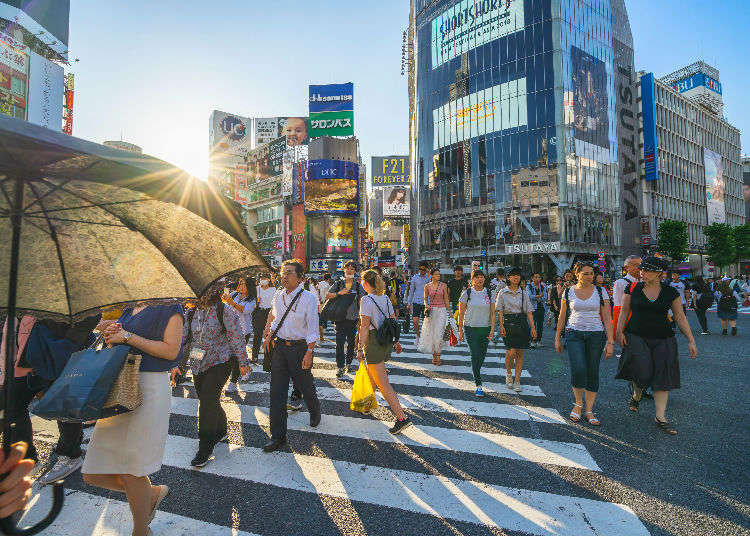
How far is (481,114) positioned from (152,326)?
2104 inches

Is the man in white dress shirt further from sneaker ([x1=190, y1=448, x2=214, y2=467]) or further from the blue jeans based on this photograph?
the blue jeans

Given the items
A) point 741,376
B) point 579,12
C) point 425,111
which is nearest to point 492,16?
point 579,12

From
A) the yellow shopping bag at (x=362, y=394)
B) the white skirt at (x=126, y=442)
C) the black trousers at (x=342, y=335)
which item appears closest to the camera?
the white skirt at (x=126, y=442)

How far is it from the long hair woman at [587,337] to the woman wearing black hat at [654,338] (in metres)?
0.29

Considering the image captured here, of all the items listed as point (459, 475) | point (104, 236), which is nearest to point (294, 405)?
point (459, 475)

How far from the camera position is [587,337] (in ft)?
16.9

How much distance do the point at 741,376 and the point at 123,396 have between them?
374 inches

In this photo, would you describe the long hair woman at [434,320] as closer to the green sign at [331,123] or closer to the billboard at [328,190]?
the green sign at [331,123]

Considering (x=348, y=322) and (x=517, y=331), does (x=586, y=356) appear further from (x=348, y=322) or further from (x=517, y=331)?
(x=348, y=322)

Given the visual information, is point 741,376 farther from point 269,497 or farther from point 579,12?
point 579,12

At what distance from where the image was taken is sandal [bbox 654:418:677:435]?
4.59m

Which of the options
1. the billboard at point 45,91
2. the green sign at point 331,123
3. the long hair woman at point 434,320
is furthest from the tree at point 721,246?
the billboard at point 45,91

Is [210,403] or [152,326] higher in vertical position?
[152,326]

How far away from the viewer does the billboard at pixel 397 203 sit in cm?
5459
